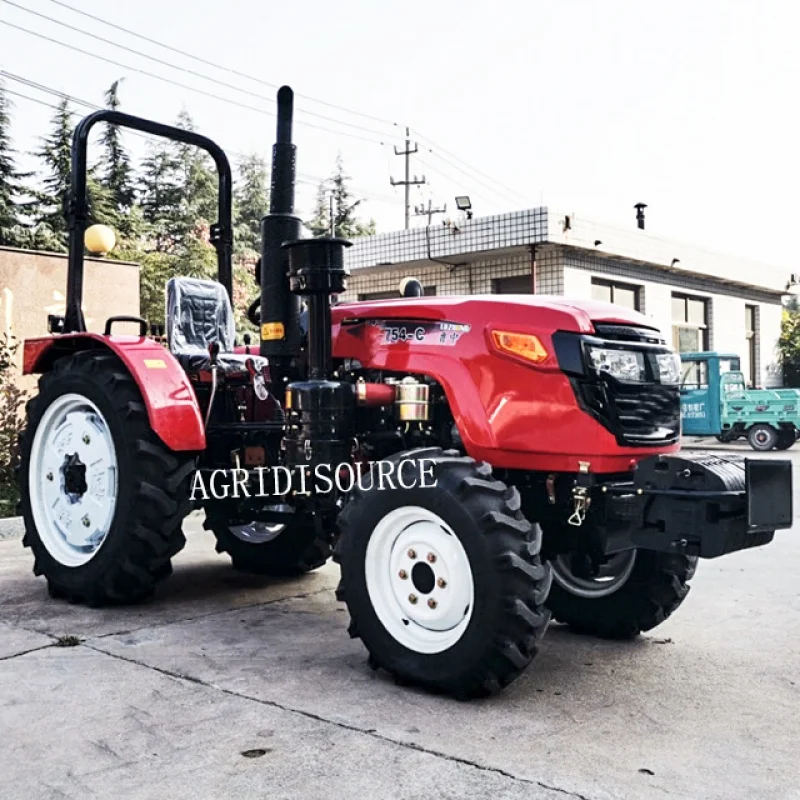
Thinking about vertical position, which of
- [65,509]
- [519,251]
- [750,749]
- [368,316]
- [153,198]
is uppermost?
[153,198]

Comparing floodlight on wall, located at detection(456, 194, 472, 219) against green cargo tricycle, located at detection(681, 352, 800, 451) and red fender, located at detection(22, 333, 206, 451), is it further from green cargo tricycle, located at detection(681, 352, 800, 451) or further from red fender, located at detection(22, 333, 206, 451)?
red fender, located at detection(22, 333, 206, 451)

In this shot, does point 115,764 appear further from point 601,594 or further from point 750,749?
point 601,594

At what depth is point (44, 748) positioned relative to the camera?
295 centimetres

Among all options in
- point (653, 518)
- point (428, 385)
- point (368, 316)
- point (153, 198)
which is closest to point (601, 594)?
point (653, 518)

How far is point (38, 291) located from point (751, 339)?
19905mm

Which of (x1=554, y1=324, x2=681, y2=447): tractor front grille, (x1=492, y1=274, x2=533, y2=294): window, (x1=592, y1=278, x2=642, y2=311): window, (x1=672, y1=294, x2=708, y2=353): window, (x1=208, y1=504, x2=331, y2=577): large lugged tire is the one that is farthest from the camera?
(x1=672, y1=294, x2=708, y2=353): window

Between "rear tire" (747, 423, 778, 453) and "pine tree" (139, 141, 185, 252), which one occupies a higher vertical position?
"pine tree" (139, 141, 185, 252)

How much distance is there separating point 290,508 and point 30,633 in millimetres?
1326

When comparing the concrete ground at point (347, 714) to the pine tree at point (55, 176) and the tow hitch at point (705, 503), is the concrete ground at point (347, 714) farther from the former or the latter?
the pine tree at point (55, 176)

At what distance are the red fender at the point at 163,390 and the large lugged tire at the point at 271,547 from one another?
971 millimetres

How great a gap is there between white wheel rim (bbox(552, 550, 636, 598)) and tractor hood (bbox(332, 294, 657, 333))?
1080mm

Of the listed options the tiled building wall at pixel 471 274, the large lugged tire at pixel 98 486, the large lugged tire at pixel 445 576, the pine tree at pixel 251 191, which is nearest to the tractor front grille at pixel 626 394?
the large lugged tire at pixel 445 576

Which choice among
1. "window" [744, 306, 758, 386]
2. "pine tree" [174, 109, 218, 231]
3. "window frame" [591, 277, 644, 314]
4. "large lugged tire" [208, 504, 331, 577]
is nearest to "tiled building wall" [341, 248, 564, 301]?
"window frame" [591, 277, 644, 314]

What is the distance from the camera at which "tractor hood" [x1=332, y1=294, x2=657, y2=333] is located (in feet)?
12.1
